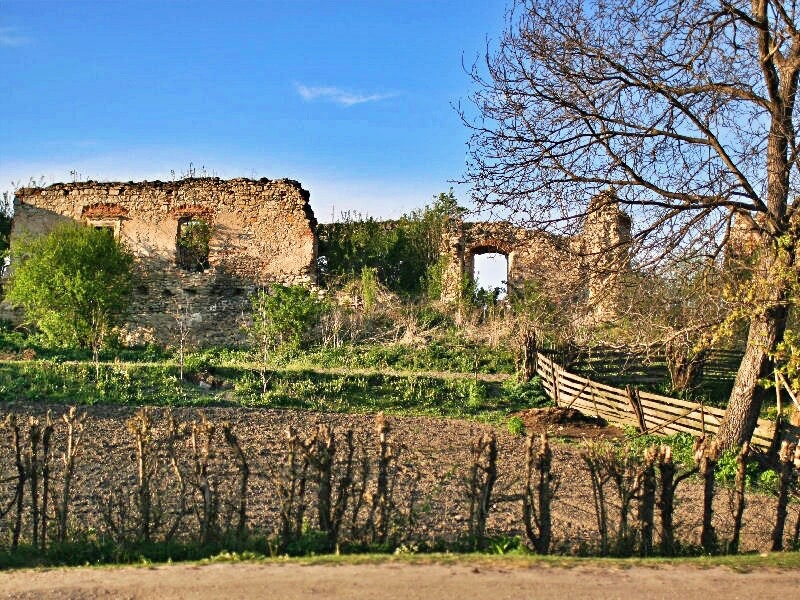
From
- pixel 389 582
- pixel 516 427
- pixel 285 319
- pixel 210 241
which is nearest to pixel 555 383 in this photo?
pixel 516 427

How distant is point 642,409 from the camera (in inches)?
529

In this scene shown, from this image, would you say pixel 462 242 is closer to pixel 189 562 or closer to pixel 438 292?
pixel 438 292

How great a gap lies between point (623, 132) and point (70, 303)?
14124 mm

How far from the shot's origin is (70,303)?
1994cm

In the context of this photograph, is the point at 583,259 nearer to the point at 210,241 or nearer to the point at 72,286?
the point at 72,286

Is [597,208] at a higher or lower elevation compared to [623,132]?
lower

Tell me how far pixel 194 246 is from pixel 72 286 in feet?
17.2

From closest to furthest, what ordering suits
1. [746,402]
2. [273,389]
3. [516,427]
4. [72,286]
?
[746,402]
[516,427]
[273,389]
[72,286]

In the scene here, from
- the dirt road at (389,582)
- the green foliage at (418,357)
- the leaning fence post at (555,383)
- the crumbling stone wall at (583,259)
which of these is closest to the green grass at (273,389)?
the leaning fence post at (555,383)

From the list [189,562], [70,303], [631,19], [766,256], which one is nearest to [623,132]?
[631,19]

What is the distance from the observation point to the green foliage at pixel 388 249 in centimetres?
2569

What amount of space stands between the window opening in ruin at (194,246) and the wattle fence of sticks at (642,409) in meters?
12.5

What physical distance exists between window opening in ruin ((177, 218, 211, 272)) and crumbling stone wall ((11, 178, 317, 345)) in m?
0.15

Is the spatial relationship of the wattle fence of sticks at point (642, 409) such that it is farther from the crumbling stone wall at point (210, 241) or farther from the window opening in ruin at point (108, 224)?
the window opening in ruin at point (108, 224)
